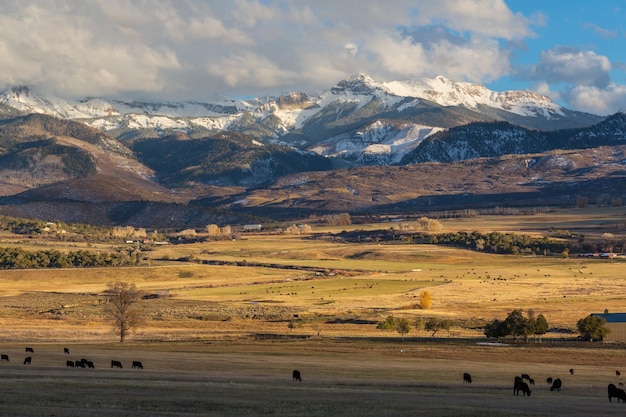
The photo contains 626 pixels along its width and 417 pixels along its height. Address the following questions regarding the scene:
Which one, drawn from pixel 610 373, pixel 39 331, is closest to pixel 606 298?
pixel 610 373

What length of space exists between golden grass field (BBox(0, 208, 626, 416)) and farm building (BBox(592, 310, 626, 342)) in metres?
6.54

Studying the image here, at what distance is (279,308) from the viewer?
13525 cm

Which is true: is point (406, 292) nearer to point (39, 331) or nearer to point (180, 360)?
point (39, 331)

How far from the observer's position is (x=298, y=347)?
87.2 meters

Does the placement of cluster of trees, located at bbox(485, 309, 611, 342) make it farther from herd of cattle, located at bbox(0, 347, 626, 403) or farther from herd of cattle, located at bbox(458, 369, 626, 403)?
herd of cattle, located at bbox(458, 369, 626, 403)

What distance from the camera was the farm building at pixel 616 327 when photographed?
100688mm

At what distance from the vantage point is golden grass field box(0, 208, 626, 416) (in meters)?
43.0

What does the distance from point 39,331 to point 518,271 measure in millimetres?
121804

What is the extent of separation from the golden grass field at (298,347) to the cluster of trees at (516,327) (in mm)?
2723

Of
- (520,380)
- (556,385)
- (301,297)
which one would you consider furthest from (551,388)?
(301,297)

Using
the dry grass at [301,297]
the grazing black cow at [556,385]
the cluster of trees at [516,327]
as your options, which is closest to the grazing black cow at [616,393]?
the grazing black cow at [556,385]

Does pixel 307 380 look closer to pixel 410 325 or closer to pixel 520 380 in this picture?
pixel 520 380

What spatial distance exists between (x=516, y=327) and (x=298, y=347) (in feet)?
85.2

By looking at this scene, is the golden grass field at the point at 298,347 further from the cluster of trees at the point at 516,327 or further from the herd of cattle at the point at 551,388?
the cluster of trees at the point at 516,327
